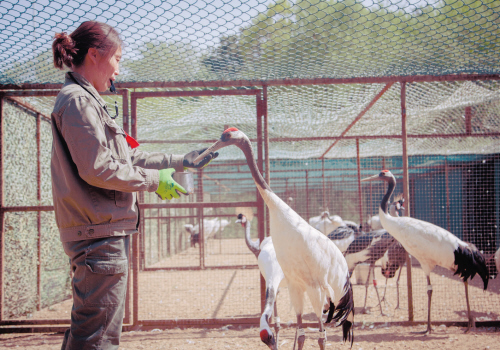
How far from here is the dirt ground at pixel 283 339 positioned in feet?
12.1

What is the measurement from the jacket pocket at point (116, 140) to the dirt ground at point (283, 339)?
2588 mm

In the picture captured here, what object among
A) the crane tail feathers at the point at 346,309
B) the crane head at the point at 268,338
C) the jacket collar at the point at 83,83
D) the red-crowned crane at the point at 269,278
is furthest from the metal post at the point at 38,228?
the crane tail feathers at the point at 346,309

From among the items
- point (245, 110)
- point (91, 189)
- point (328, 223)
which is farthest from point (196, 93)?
point (328, 223)

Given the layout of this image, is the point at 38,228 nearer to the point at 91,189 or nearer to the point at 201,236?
the point at 201,236

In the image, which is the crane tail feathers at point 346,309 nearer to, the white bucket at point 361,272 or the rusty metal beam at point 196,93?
the rusty metal beam at point 196,93

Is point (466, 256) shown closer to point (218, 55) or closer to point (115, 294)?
point (218, 55)

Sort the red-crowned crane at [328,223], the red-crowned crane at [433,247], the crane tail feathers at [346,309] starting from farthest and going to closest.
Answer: the red-crowned crane at [328,223] → the red-crowned crane at [433,247] → the crane tail feathers at [346,309]

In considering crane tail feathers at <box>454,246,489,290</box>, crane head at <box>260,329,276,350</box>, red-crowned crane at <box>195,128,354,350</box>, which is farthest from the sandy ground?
crane head at <box>260,329,276,350</box>

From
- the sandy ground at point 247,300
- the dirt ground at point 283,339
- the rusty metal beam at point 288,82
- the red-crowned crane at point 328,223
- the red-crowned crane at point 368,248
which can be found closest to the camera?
the dirt ground at point 283,339

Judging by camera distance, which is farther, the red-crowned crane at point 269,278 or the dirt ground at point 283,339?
the dirt ground at point 283,339

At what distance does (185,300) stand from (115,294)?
435 centimetres

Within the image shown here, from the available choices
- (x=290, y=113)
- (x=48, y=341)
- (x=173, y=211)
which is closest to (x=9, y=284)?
(x=48, y=341)

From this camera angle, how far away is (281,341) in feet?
13.0

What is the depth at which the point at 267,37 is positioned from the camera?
329 centimetres
